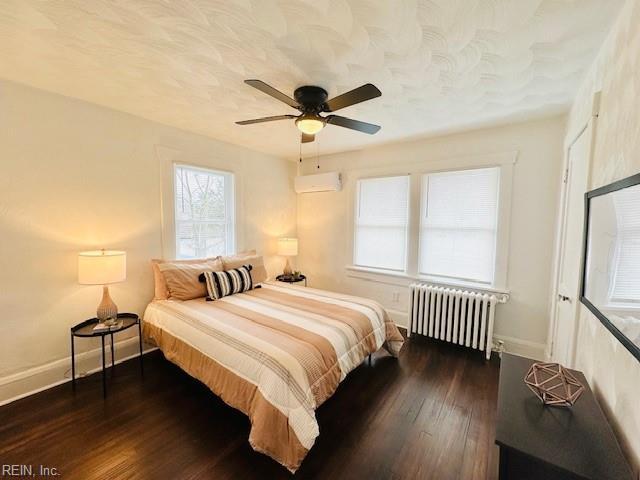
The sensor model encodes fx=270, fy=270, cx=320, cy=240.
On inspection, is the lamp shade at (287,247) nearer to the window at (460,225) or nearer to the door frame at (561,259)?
the window at (460,225)

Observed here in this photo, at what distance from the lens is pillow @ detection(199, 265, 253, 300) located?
2.84 m

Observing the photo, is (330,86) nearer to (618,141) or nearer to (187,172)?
(618,141)

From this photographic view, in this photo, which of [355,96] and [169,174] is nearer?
[355,96]

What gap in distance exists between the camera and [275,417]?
1.55m

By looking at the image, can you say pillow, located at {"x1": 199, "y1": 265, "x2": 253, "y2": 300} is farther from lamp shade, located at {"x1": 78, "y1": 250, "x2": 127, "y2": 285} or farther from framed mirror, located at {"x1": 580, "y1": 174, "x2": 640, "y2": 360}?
framed mirror, located at {"x1": 580, "y1": 174, "x2": 640, "y2": 360}

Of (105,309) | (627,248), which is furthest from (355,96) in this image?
(105,309)

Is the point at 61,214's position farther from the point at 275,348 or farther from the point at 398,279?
the point at 398,279

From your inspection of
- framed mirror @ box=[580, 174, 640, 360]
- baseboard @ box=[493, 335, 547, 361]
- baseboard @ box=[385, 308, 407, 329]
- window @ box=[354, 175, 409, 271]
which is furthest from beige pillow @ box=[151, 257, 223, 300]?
baseboard @ box=[493, 335, 547, 361]

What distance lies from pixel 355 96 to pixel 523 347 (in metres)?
3.01

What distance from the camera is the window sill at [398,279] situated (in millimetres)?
3012

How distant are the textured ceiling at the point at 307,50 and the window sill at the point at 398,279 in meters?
1.80

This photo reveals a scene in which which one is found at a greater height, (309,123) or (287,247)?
(309,123)

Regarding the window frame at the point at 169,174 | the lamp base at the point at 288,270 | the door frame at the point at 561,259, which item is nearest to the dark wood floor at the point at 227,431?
the door frame at the point at 561,259

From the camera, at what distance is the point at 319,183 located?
419 centimetres
